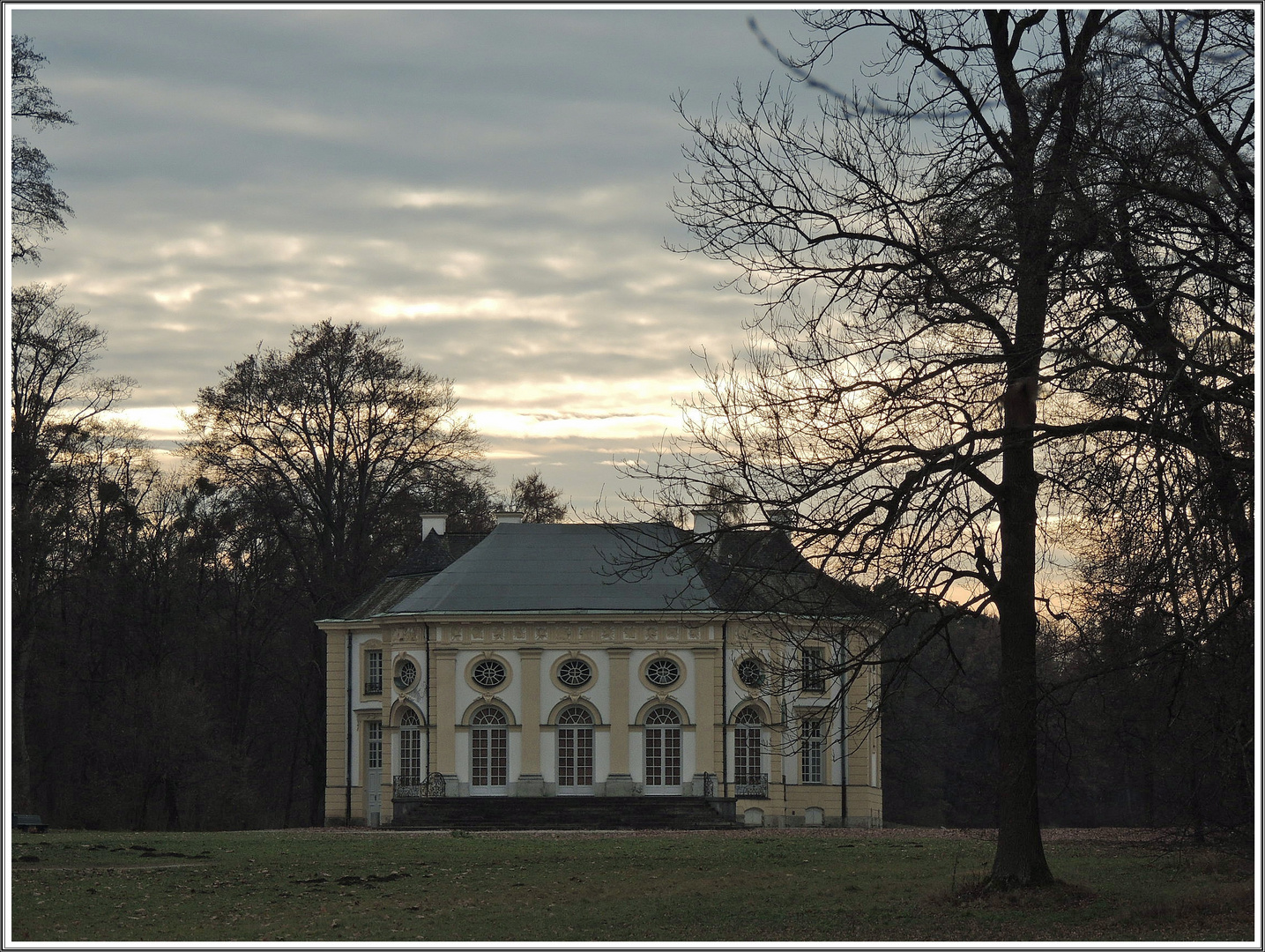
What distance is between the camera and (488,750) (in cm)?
3538

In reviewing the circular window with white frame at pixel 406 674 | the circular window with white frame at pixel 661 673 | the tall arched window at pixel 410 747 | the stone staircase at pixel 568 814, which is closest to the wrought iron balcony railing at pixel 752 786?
the stone staircase at pixel 568 814

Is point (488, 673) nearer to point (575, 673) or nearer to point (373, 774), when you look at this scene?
point (575, 673)

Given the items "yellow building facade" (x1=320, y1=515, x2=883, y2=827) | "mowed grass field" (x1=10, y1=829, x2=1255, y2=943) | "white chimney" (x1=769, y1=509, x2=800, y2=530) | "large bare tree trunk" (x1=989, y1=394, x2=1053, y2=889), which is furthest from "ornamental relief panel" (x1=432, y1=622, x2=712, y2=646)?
"white chimney" (x1=769, y1=509, x2=800, y2=530)

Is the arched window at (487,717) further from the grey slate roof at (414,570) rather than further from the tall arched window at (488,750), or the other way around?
the grey slate roof at (414,570)

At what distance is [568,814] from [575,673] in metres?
3.39

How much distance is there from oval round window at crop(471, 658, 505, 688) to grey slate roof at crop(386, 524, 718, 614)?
1.25 m

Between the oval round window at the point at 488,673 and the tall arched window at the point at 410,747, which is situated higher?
the oval round window at the point at 488,673

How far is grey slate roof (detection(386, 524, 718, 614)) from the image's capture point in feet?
118

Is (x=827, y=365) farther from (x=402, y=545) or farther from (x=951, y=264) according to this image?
(x=402, y=545)

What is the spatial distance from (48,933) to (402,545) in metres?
31.2

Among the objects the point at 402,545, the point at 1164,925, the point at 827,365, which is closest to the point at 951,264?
the point at 827,365

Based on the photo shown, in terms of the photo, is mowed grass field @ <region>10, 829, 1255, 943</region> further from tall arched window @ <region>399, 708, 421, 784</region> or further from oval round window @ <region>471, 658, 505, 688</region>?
tall arched window @ <region>399, 708, 421, 784</region>

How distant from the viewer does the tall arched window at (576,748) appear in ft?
115

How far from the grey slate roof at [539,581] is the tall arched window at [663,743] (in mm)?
2496
